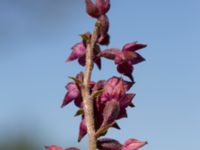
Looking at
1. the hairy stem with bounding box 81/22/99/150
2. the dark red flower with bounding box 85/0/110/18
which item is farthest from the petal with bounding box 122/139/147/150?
the dark red flower with bounding box 85/0/110/18

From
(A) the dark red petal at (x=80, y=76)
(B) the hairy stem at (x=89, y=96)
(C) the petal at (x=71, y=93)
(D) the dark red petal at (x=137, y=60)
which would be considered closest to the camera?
(B) the hairy stem at (x=89, y=96)

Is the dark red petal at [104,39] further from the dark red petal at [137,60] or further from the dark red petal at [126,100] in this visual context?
the dark red petal at [126,100]

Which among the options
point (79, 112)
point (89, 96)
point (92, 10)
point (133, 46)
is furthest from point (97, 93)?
point (92, 10)

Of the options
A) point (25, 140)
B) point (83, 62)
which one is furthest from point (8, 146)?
point (83, 62)

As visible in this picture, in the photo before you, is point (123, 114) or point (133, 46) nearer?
point (123, 114)

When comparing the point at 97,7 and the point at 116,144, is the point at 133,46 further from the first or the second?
the point at 116,144

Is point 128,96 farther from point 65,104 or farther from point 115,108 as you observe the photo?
point 65,104

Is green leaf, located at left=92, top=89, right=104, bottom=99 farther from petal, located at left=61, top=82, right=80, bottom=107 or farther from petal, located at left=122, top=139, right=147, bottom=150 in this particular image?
petal, located at left=122, top=139, right=147, bottom=150

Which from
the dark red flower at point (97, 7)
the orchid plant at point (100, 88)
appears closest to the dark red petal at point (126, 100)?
the orchid plant at point (100, 88)
